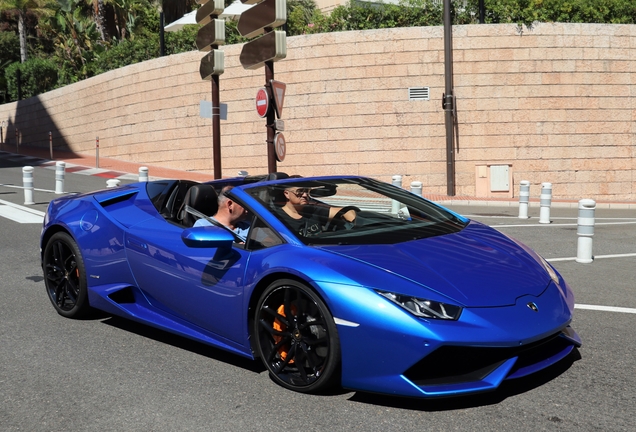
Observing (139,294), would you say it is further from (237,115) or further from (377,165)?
(237,115)

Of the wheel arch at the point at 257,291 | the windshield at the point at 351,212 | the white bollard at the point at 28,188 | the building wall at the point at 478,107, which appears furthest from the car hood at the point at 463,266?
the building wall at the point at 478,107

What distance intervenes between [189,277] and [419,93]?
1773 cm

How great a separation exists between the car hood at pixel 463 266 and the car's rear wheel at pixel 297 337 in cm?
33

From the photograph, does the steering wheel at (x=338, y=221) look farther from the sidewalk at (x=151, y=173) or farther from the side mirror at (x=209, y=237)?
the sidewalk at (x=151, y=173)

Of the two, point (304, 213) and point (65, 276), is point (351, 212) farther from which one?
point (65, 276)

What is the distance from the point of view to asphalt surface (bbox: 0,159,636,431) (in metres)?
3.60

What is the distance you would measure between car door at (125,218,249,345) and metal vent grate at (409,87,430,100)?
17.1m

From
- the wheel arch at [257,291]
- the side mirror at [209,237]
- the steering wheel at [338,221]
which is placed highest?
the steering wheel at [338,221]

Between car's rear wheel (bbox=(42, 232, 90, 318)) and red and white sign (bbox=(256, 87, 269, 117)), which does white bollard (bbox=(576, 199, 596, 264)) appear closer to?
car's rear wheel (bbox=(42, 232, 90, 318))

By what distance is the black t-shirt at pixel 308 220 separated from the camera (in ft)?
14.5

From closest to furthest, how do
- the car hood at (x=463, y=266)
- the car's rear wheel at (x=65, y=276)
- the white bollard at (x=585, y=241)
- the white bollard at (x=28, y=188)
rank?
the car hood at (x=463, y=266), the car's rear wheel at (x=65, y=276), the white bollard at (x=585, y=241), the white bollard at (x=28, y=188)

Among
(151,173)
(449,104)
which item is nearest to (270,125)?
(449,104)

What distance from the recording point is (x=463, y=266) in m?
4.04

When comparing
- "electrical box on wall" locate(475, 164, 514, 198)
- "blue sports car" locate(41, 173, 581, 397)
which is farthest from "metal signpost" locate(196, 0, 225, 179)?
"blue sports car" locate(41, 173, 581, 397)
